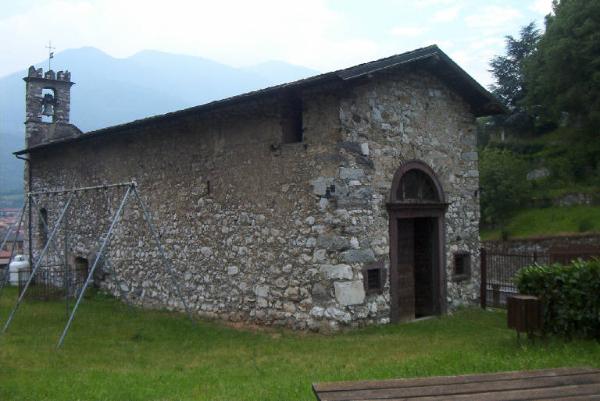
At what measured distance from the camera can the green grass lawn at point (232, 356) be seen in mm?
6145

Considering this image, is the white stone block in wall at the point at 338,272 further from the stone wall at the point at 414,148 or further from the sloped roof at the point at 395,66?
the sloped roof at the point at 395,66

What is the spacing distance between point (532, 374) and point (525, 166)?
1092 inches

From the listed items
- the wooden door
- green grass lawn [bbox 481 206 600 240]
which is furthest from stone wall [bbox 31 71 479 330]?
green grass lawn [bbox 481 206 600 240]

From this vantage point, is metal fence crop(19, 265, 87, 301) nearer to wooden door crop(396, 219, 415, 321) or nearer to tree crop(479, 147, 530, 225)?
wooden door crop(396, 219, 415, 321)

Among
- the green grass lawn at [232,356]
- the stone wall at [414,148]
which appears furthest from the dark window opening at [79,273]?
the stone wall at [414,148]

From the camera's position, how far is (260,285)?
10469 mm

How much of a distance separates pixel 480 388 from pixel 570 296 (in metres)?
4.54

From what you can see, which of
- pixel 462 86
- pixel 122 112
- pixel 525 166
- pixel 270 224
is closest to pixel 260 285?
pixel 270 224

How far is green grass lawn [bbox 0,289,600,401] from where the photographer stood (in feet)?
20.2

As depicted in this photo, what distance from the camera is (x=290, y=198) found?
10.0 m

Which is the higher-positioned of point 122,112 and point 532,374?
point 122,112

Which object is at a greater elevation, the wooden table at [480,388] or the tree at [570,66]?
the tree at [570,66]

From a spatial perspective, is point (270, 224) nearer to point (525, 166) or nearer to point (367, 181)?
point (367, 181)

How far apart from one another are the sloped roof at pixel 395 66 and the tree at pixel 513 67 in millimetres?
22994
